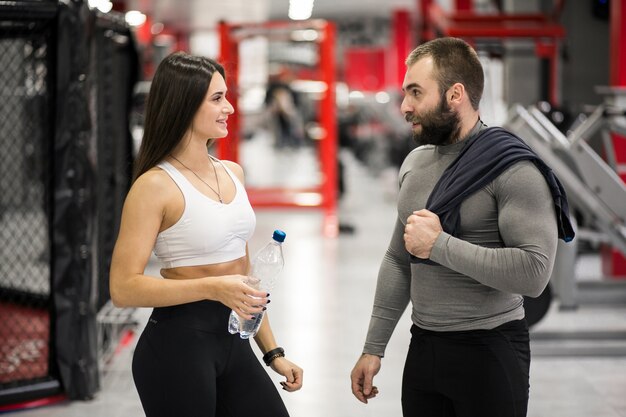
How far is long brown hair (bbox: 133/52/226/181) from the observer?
213cm

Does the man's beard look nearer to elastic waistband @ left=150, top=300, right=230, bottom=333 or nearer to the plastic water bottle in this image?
the plastic water bottle

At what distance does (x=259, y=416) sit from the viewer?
86.5 inches

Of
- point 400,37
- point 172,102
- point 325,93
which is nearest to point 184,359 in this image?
point 172,102

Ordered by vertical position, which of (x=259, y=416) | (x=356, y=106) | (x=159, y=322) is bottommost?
(x=356, y=106)

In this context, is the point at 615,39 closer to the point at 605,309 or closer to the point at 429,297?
the point at 605,309

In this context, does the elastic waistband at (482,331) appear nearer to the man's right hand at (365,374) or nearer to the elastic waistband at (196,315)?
the man's right hand at (365,374)

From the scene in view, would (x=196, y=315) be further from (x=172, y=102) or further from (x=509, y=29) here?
(x=509, y=29)

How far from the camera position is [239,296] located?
6.52 feet

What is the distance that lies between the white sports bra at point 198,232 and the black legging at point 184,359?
11 cm

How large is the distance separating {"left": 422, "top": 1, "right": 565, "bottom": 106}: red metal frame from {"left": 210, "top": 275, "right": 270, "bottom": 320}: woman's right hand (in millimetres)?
6032

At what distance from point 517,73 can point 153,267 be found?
16.3 ft

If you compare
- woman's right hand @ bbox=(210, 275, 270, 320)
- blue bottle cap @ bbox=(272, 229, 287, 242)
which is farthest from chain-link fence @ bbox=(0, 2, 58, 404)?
woman's right hand @ bbox=(210, 275, 270, 320)

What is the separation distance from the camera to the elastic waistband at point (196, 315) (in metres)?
2.11

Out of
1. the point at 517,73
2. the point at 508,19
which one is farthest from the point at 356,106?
the point at 508,19
